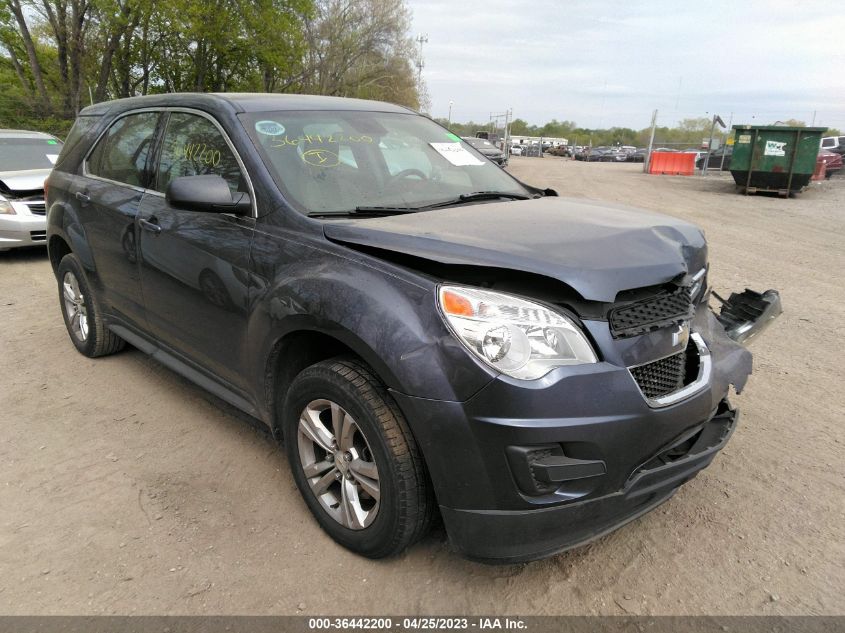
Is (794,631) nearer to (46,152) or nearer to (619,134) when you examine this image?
(46,152)

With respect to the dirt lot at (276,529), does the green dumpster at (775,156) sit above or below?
above

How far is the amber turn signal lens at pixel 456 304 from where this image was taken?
2.04 metres

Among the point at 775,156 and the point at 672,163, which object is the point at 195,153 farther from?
the point at 672,163

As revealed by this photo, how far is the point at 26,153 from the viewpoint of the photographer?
875 cm

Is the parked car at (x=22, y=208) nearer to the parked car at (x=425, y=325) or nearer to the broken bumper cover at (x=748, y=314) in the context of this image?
the parked car at (x=425, y=325)

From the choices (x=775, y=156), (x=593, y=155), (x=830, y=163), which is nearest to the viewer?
(x=775, y=156)

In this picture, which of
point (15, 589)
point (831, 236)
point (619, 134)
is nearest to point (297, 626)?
point (15, 589)

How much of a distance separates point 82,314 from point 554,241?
3882 millimetres

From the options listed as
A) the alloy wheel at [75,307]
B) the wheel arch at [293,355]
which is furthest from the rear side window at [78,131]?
the wheel arch at [293,355]

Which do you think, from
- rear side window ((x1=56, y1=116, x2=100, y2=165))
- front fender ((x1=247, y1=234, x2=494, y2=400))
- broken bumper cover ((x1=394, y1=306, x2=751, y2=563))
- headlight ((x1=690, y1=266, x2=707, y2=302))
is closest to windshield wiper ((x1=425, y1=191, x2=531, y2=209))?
front fender ((x1=247, y1=234, x2=494, y2=400))

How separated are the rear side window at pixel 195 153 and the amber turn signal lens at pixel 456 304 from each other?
1.29 meters

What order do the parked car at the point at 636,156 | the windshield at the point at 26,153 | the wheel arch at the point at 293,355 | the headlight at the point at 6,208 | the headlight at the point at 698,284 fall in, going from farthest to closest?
the parked car at the point at 636,156 < the windshield at the point at 26,153 < the headlight at the point at 6,208 < the headlight at the point at 698,284 < the wheel arch at the point at 293,355

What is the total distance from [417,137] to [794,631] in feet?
9.61

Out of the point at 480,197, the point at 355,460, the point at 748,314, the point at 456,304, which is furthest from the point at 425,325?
the point at 748,314
